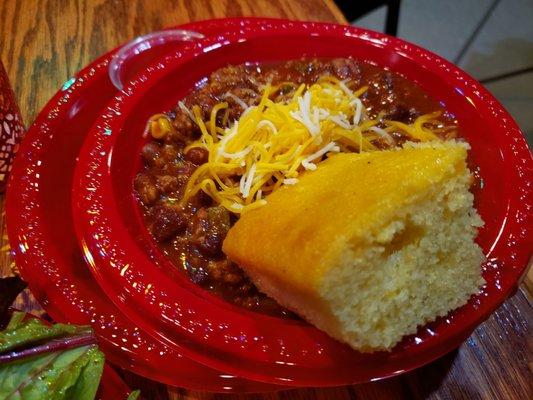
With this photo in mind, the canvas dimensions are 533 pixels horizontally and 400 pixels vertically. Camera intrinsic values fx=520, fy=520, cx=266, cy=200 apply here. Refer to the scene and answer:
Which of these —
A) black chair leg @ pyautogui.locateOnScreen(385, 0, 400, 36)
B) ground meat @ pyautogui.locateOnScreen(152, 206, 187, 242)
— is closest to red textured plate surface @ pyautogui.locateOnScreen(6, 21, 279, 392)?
ground meat @ pyautogui.locateOnScreen(152, 206, 187, 242)

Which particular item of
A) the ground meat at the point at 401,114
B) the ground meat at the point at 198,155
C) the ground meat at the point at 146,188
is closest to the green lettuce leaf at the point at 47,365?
the ground meat at the point at 146,188

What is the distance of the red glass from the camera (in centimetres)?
188

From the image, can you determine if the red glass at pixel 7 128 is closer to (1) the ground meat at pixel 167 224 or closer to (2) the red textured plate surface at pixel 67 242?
(2) the red textured plate surface at pixel 67 242

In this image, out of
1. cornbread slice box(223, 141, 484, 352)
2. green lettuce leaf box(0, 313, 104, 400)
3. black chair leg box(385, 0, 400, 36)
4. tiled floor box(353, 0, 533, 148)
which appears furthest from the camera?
tiled floor box(353, 0, 533, 148)

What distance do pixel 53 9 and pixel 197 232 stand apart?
1.80 m

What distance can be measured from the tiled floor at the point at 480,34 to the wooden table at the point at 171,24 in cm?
228

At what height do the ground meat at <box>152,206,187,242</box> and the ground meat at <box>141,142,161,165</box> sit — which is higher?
the ground meat at <box>141,142,161,165</box>

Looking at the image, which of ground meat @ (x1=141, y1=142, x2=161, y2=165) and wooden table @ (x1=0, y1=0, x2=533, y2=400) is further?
ground meat @ (x1=141, y1=142, x2=161, y2=165)

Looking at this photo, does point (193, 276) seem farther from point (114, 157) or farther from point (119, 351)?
point (114, 157)

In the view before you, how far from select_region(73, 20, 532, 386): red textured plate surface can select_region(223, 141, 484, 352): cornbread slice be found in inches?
3.1

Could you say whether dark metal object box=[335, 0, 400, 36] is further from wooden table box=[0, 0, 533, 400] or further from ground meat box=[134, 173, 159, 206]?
ground meat box=[134, 173, 159, 206]

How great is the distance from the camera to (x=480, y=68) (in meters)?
4.60

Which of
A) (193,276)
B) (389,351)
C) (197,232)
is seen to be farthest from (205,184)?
(389,351)

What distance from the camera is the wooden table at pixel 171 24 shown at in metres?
1.53
